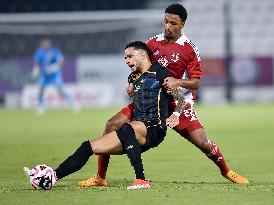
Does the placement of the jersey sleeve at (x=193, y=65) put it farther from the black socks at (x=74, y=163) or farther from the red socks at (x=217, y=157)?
the black socks at (x=74, y=163)

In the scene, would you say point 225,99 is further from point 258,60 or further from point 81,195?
point 81,195

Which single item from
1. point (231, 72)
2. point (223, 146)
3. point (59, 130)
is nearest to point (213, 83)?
point (231, 72)

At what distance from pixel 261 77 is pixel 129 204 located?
28.2 meters

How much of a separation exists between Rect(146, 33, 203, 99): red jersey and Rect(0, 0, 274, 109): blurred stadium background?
2413cm

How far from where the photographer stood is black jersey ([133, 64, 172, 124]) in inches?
396

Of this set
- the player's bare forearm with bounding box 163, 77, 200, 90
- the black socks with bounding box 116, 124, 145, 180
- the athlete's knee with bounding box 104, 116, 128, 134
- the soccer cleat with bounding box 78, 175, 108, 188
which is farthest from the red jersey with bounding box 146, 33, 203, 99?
the soccer cleat with bounding box 78, 175, 108, 188

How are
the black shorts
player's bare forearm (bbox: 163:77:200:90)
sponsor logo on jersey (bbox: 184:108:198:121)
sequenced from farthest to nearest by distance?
sponsor logo on jersey (bbox: 184:108:198:121) < player's bare forearm (bbox: 163:77:200:90) < the black shorts

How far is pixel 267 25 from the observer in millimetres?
41844

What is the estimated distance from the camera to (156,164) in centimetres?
1364

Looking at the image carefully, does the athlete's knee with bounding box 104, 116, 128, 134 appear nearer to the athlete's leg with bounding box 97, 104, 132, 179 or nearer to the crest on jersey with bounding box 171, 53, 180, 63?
the athlete's leg with bounding box 97, 104, 132, 179

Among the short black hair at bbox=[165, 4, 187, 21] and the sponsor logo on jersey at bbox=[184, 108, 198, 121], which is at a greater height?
the short black hair at bbox=[165, 4, 187, 21]

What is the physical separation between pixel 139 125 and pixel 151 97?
0.35 metres

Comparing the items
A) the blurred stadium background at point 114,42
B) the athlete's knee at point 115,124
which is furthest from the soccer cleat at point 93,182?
the blurred stadium background at point 114,42

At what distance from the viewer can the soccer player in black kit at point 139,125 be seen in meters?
9.80
